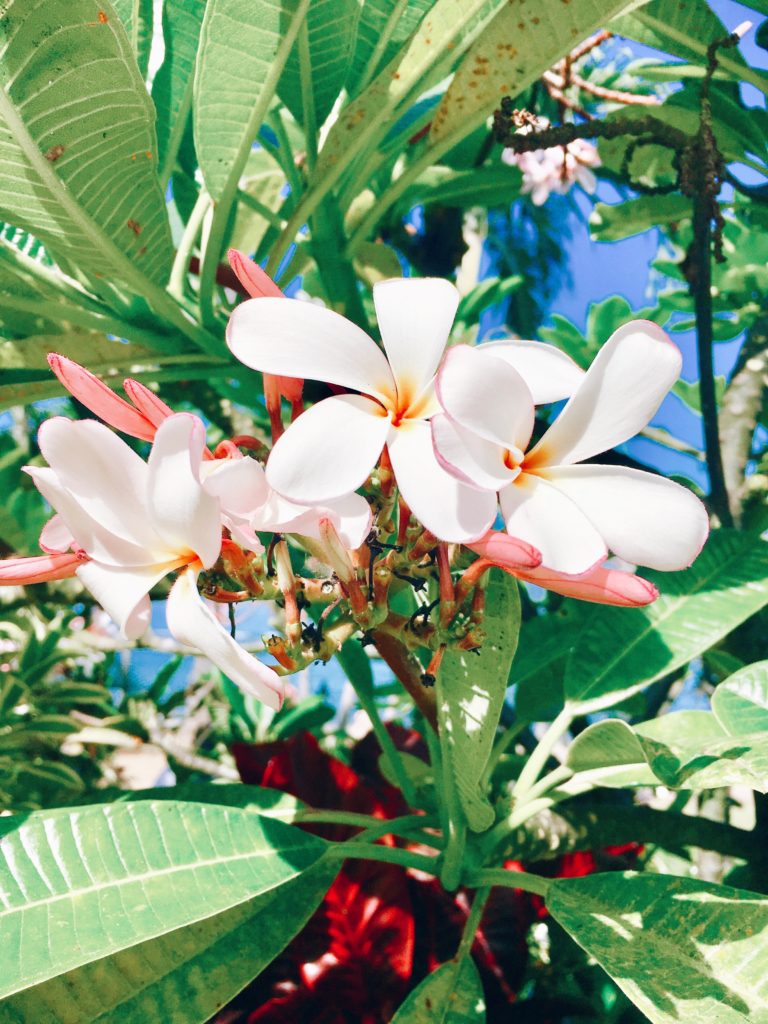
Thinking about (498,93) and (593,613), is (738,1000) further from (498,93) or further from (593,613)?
(498,93)

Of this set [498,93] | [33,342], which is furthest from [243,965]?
[498,93]

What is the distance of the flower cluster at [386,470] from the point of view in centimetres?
42

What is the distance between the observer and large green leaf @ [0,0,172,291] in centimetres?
54

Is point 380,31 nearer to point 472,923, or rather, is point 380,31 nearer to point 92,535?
point 92,535

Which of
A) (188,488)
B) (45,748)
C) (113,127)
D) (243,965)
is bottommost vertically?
(45,748)

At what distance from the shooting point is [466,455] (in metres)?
0.42

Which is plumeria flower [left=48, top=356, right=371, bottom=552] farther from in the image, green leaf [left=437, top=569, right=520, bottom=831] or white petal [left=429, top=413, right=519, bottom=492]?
green leaf [left=437, top=569, right=520, bottom=831]

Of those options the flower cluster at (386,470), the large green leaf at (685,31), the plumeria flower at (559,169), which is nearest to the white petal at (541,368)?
the flower cluster at (386,470)

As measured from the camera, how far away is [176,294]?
87cm

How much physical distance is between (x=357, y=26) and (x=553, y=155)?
3.11 feet

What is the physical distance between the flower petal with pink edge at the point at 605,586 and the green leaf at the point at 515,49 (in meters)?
0.48

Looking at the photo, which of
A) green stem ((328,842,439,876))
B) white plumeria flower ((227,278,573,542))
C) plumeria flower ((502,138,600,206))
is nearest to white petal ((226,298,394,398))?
→ white plumeria flower ((227,278,573,542))

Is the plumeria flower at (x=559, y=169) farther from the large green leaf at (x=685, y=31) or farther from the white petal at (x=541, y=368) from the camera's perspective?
the white petal at (x=541, y=368)

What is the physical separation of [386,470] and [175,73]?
0.53m
